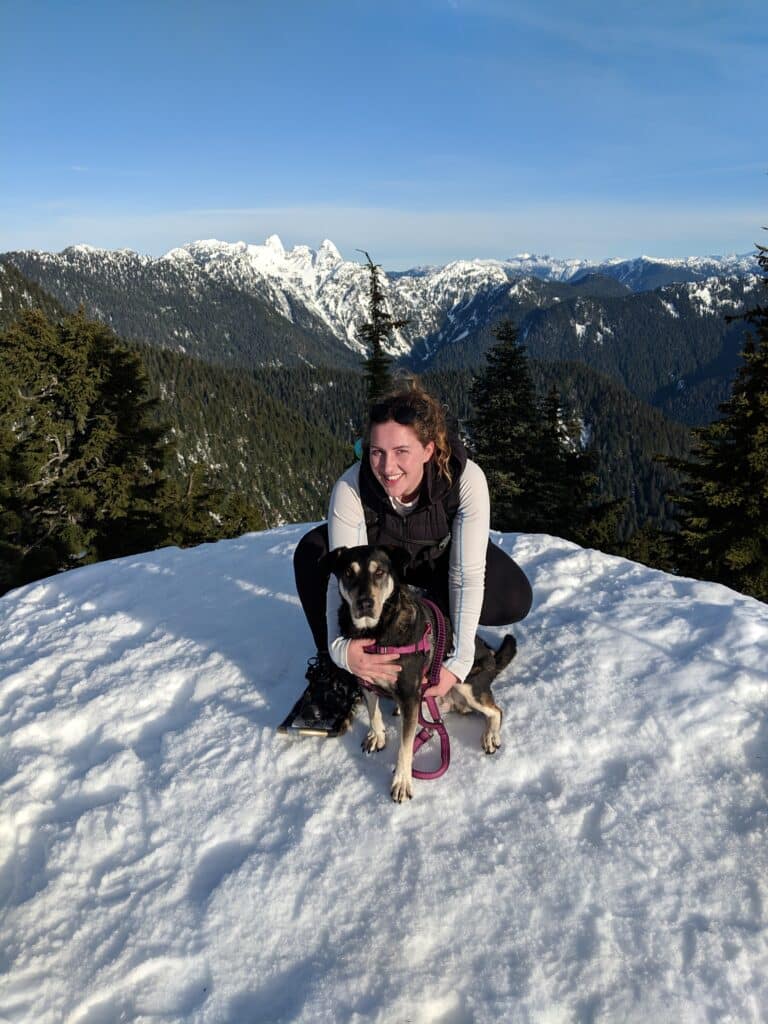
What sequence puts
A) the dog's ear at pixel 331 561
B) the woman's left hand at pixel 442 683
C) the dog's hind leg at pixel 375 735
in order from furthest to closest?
the dog's hind leg at pixel 375 735, the woman's left hand at pixel 442 683, the dog's ear at pixel 331 561

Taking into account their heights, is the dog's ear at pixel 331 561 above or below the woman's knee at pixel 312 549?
above

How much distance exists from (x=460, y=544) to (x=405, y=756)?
1.58 metres

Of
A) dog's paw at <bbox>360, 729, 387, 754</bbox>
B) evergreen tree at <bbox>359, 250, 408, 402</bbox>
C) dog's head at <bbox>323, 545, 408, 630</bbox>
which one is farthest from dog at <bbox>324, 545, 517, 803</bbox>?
evergreen tree at <bbox>359, 250, 408, 402</bbox>

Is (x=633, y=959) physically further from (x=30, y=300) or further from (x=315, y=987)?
(x=30, y=300)

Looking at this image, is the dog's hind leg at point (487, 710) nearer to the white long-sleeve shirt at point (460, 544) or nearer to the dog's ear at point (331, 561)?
the white long-sleeve shirt at point (460, 544)

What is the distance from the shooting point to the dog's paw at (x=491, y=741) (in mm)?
4113

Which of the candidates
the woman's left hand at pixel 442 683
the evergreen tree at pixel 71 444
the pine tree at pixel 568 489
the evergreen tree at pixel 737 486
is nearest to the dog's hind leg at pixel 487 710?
the woman's left hand at pixel 442 683

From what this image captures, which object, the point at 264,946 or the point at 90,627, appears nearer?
the point at 264,946

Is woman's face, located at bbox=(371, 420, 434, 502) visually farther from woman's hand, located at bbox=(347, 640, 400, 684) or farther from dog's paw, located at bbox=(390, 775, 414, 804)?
dog's paw, located at bbox=(390, 775, 414, 804)

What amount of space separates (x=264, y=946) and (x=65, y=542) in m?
19.5

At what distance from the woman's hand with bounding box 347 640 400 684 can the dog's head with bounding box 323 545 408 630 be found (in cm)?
14

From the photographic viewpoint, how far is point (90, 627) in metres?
6.16

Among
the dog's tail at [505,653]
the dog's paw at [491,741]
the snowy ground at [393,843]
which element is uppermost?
the dog's tail at [505,653]

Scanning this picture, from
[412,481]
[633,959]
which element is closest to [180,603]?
[412,481]
